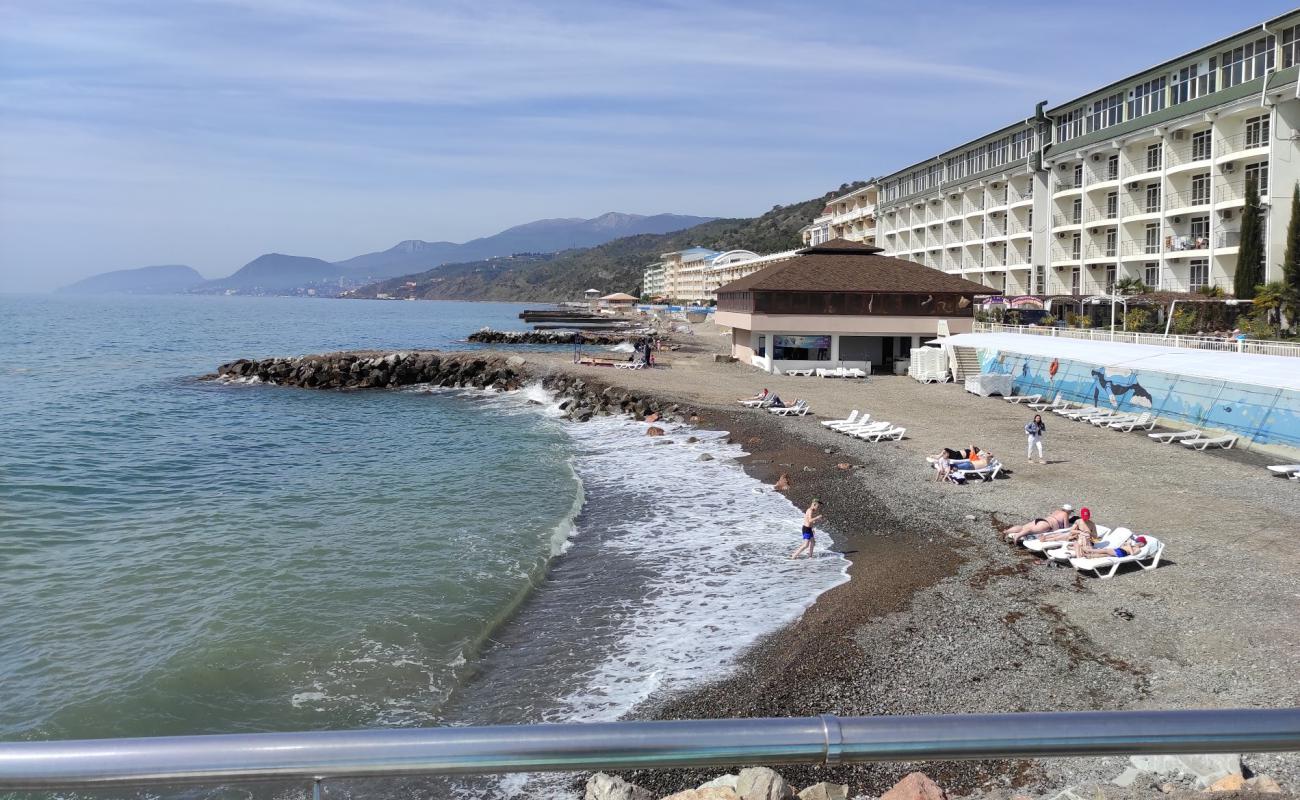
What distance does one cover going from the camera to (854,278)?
4719 cm

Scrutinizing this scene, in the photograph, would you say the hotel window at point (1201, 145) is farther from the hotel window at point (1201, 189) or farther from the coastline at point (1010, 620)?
the coastline at point (1010, 620)

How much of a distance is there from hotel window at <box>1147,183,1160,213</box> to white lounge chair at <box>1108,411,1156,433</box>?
1052 inches

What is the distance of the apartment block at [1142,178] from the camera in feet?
135

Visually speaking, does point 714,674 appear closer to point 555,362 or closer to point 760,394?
point 760,394

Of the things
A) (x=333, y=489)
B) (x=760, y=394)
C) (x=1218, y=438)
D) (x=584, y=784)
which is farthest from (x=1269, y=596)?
(x=760, y=394)

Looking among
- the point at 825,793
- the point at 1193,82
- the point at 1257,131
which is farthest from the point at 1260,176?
the point at 825,793

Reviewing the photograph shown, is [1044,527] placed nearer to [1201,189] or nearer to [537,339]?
[1201,189]

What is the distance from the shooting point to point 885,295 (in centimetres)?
4647

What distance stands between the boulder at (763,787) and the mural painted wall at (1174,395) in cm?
2191

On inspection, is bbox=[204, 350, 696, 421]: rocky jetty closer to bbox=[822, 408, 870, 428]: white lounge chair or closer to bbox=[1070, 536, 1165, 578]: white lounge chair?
bbox=[822, 408, 870, 428]: white lounge chair

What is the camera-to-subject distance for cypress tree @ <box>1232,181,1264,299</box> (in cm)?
4084

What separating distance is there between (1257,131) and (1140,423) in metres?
23.7

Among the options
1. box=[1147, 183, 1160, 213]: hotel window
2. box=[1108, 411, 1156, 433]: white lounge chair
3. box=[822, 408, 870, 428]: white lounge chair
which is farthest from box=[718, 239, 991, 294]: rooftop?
box=[1108, 411, 1156, 433]: white lounge chair

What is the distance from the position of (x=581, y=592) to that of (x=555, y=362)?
41776 mm
